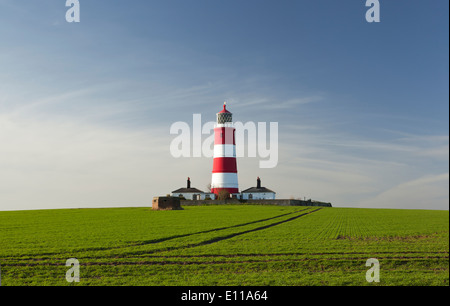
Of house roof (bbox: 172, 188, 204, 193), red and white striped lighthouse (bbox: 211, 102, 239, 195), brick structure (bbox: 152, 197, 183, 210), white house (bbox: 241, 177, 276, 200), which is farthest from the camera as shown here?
house roof (bbox: 172, 188, 204, 193)

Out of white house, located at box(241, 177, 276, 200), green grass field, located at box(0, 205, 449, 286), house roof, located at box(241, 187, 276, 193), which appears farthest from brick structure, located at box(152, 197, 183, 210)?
green grass field, located at box(0, 205, 449, 286)

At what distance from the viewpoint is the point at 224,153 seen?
77250 mm

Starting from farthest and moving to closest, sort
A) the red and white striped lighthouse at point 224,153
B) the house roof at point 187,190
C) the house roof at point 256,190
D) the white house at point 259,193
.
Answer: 1. the house roof at point 187,190
2. the house roof at point 256,190
3. the white house at point 259,193
4. the red and white striped lighthouse at point 224,153

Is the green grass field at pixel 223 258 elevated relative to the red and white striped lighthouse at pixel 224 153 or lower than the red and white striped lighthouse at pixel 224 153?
lower

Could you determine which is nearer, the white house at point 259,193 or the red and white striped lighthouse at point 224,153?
the red and white striped lighthouse at point 224,153

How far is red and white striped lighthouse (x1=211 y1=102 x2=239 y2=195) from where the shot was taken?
77.4 meters

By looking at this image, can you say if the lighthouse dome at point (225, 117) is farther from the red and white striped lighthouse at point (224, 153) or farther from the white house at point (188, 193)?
the white house at point (188, 193)

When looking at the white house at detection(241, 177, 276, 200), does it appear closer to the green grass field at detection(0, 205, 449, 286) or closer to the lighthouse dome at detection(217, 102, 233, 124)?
the lighthouse dome at detection(217, 102, 233, 124)

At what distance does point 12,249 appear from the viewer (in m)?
21.1

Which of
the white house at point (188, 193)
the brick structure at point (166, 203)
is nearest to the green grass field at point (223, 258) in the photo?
the brick structure at point (166, 203)

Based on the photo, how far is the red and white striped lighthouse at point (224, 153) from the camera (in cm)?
7744

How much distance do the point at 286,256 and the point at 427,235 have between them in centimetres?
1506

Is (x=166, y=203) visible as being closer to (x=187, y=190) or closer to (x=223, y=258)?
(x=187, y=190)

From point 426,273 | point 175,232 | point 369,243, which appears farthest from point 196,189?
point 426,273
